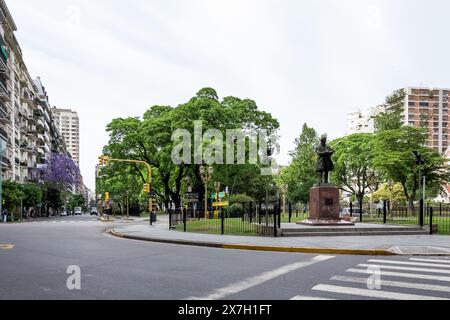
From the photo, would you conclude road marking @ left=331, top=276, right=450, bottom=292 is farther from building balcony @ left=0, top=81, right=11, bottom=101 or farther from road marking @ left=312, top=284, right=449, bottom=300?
building balcony @ left=0, top=81, right=11, bottom=101

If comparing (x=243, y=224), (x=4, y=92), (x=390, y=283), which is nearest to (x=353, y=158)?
(x=243, y=224)

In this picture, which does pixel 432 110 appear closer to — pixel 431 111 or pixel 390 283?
pixel 431 111

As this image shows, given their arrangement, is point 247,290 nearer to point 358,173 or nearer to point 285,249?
point 285,249

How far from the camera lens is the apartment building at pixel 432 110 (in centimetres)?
14800

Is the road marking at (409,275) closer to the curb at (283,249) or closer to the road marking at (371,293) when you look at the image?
the road marking at (371,293)

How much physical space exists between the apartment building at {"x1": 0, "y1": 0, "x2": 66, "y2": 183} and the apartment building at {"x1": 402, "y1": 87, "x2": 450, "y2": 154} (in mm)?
113867

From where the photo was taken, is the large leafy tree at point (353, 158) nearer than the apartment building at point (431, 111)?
Yes

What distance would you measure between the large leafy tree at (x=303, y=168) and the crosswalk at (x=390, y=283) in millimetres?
55693

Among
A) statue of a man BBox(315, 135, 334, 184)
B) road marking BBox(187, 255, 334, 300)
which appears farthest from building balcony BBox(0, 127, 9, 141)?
road marking BBox(187, 255, 334, 300)

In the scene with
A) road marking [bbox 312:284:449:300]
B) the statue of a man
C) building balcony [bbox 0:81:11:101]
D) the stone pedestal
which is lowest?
road marking [bbox 312:284:449:300]

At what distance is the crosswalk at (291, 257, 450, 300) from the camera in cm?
740

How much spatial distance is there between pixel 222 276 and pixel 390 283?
11.0 ft

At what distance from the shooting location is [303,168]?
71625 mm

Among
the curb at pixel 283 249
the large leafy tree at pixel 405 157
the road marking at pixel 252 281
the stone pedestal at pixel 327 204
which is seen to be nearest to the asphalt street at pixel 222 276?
the road marking at pixel 252 281
